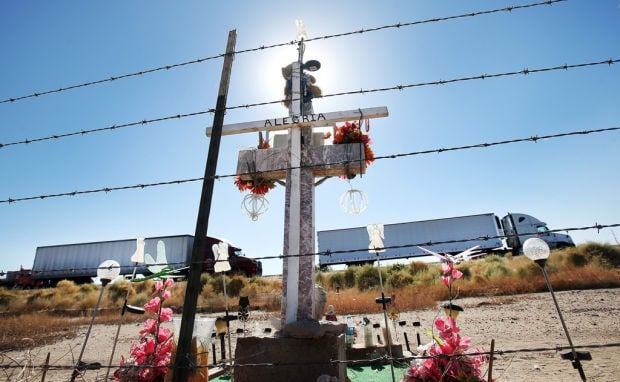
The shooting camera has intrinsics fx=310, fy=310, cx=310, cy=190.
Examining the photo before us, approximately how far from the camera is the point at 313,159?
4461 mm

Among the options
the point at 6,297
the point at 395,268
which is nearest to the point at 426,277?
the point at 395,268

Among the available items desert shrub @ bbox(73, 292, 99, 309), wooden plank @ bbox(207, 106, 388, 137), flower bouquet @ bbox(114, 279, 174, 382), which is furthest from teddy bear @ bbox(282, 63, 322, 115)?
desert shrub @ bbox(73, 292, 99, 309)

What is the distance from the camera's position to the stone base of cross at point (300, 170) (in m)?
3.95

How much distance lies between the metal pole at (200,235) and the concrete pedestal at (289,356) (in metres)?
1.01

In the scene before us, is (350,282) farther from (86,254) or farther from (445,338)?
(86,254)

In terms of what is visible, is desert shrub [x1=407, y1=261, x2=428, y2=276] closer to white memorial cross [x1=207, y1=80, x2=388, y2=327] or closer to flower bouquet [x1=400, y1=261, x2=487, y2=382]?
white memorial cross [x1=207, y1=80, x2=388, y2=327]

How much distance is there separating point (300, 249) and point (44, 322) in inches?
627

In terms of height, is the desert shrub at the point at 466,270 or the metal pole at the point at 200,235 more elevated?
the desert shrub at the point at 466,270

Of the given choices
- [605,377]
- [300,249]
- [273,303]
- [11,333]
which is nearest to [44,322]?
[11,333]

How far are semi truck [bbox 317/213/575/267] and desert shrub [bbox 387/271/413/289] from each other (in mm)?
3616

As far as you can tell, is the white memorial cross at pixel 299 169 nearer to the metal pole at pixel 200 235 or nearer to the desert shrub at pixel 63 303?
the metal pole at pixel 200 235

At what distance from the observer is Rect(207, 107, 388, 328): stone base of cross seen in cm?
395

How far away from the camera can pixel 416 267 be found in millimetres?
20203

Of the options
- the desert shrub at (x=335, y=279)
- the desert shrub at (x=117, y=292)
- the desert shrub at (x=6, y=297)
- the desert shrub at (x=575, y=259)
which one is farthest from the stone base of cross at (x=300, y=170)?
the desert shrub at (x=6, y=297)
